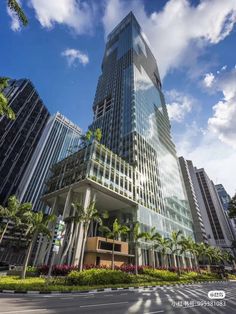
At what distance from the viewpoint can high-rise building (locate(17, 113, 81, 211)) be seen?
11994 centimetres

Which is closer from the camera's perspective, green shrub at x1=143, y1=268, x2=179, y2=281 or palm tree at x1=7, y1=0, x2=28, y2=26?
palm tree at x1=7, y1=0, x2=28, y2=26

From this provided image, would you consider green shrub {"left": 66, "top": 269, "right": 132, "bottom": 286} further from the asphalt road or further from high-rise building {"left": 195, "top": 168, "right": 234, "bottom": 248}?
high-rise building {"left": 195, "top": 168, "right": 234, "bottom": 248}

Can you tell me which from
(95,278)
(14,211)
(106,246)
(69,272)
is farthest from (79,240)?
(95,278)

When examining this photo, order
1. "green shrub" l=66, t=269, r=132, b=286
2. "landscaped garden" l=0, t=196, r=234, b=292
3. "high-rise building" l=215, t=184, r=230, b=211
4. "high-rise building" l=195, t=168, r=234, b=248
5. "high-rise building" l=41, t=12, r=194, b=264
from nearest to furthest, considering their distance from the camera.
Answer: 1. "landscaped garden" l=0, t=196, r=234, b=292
2. "green shrub" l=66, t=269, r=132, b=286
3. "high-rise building" l=41, t=12, r=194, b=264
4. "high-rise building" l=195, t=168, r=234, b=248
5. "high-rise building" l=215, t=184, r=230, b=211

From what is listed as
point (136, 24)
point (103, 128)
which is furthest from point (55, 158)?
point (136, 24)

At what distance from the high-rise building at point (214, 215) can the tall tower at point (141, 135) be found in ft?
230

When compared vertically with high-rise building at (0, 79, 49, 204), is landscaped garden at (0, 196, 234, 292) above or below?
below

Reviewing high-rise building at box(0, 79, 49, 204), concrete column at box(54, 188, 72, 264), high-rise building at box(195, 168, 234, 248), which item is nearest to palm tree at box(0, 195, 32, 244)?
concrete column at box(54, 188, 72, 264)

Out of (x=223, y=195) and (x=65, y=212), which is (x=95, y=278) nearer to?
(x=65, y=212)

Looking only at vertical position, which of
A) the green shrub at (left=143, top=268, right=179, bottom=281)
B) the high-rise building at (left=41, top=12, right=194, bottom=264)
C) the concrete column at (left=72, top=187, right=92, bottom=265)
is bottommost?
the green shrub at (left=143, top=268, right=179, bottom=281)

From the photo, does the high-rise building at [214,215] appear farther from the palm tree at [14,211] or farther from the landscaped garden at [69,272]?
the palm tree at [14,211]

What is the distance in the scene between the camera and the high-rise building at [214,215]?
409ft

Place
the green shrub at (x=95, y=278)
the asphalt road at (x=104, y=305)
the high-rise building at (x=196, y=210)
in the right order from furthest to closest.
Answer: the high-rise building at (x=196, y=210) < the green shrub at (x=95, y=278) < the asphalt road at (x=104, y=305)

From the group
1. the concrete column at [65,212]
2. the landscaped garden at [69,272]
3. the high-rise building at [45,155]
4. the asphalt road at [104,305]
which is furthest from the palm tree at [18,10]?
the high-rise building at [45,155]
